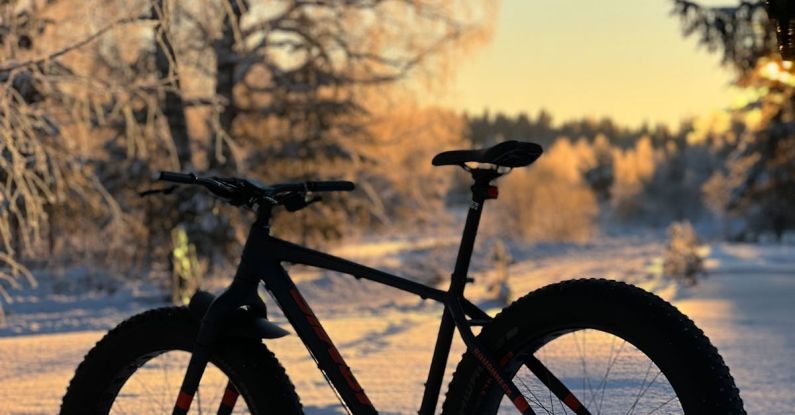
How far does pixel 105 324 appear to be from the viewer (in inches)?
366

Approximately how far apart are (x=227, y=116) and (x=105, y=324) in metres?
6.35

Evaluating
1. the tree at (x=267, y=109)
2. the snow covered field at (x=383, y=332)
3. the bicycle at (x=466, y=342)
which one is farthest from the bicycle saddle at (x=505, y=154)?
the tree at (x=267, y=109)

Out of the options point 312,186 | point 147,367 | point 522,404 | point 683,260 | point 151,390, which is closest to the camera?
point 522,404

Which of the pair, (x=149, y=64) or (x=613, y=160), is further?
(x=613, y=160)

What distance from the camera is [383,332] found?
815 centimetres

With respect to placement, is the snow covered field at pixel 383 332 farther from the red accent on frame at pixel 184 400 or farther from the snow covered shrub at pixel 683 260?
the red accent on frame at pixel 184 400


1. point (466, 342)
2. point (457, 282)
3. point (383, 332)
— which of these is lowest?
point (383, 332)

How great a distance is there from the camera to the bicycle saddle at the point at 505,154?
2.35m

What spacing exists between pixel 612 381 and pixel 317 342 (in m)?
0.80

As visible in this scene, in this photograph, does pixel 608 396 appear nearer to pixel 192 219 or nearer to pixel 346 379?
pixel 346 379

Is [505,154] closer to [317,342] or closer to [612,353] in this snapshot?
[612,353]

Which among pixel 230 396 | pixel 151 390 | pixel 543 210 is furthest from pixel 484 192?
pixel 543 210

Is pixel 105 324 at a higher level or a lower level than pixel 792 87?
lower

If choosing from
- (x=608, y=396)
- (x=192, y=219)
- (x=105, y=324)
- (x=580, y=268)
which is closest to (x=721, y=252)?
(x=580, y=268)
